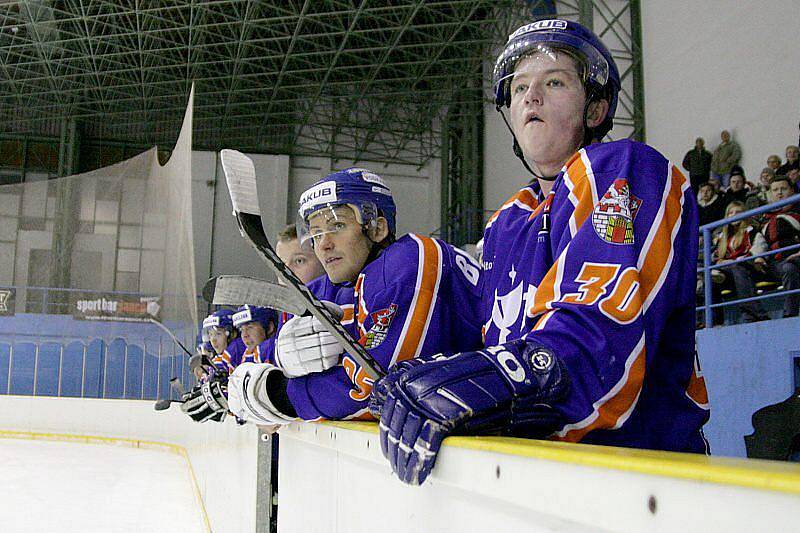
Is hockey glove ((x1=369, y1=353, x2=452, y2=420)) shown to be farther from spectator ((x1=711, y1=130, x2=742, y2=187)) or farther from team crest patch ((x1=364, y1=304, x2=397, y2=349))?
spectator ((x1=711, y1=130, x2=742, y2=187))

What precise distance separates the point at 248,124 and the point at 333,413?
14.0 metres

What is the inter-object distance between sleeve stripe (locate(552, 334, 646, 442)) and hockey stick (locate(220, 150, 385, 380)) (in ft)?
0.86

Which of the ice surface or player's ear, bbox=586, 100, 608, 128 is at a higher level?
player's ear, bbox=586, 100, 608, 128

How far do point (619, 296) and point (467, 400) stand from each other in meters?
0.20

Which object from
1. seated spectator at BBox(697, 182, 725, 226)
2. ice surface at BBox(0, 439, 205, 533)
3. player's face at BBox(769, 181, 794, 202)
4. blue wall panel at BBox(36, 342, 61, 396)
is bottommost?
ice surface at BBox(0, 439, 205, 533)

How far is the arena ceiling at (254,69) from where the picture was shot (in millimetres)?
11344

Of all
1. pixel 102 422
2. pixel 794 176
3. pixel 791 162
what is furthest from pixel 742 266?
pixel 102 422

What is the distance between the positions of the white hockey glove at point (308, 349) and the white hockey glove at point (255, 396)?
147 millimetres

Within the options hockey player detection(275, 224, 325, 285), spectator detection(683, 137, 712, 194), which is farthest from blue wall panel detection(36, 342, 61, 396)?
spectator detection(683, 137, 712, 194)

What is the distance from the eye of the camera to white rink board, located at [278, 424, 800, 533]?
1.15 ft

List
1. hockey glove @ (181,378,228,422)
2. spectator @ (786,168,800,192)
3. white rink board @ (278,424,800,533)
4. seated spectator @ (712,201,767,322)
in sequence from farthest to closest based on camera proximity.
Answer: spectator @ (786,168,800,192) → seated spectator @ (712,201,767,322) → hockey glove @ (181,378,228,422) → white rink board @ (278,424,800,533)

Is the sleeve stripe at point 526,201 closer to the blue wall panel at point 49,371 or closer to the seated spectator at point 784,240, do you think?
the seated spectator at point 784,240

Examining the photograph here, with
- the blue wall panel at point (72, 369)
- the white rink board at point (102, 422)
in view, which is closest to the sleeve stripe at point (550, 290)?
the white rink board at point (102, 422)

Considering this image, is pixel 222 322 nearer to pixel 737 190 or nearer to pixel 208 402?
pixel 208 402
